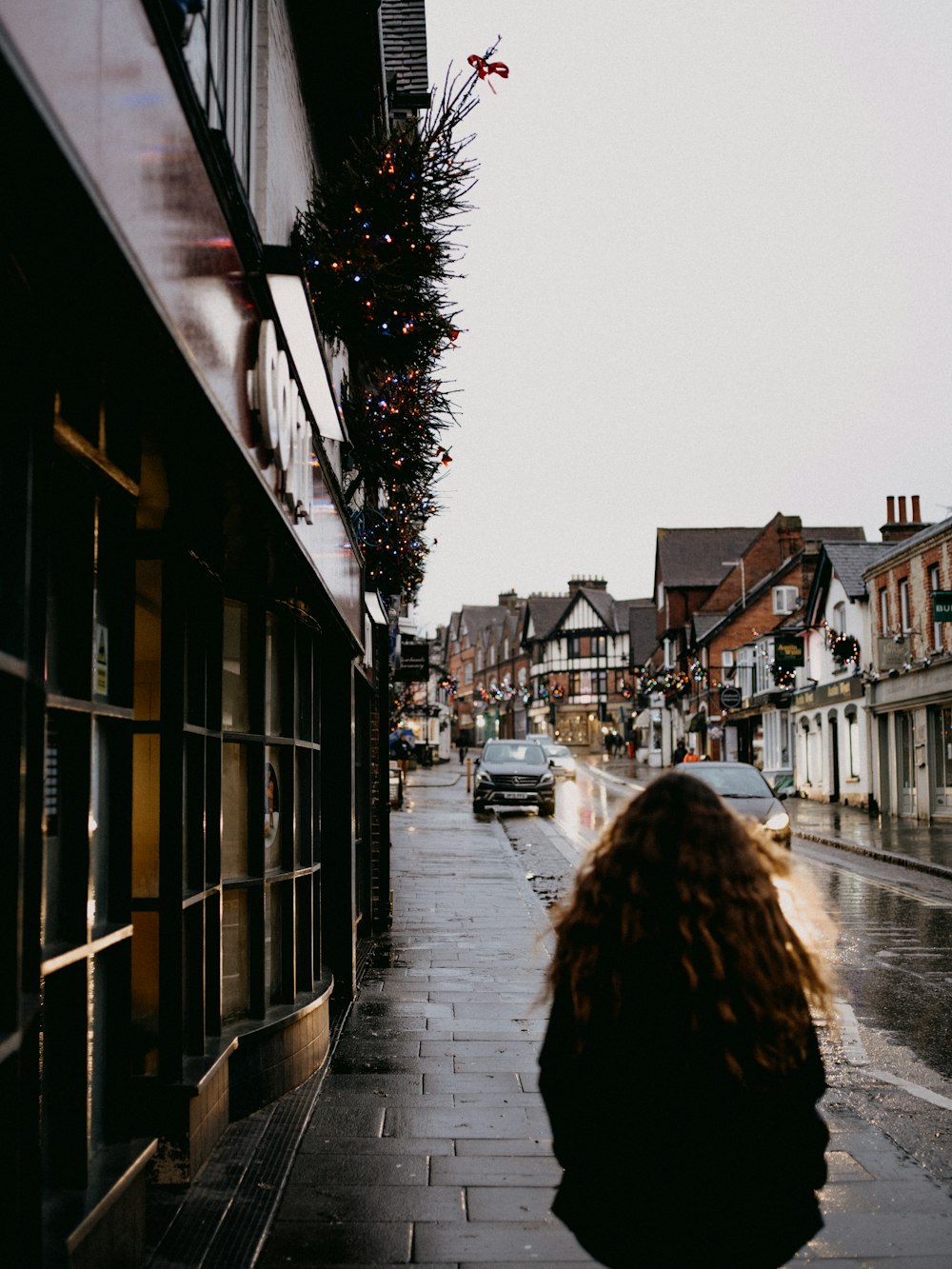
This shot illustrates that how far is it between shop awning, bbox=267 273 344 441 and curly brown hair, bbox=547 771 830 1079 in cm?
235

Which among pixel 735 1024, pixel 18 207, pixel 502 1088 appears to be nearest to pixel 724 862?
pixel 735 1024

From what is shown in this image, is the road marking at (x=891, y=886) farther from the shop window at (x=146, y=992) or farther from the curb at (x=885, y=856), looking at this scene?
the shop window at (x=146, y=992)

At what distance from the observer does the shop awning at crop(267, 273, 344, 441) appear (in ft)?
13.5

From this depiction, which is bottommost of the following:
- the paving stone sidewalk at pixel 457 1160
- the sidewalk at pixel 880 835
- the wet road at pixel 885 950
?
the sidewalk at pixel 880 835

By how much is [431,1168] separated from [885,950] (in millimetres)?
7190

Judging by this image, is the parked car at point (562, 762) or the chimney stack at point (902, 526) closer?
the chimney stack at point (902, 526)

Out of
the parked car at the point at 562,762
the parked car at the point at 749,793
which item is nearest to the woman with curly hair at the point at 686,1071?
the parked car at the point at 749,793

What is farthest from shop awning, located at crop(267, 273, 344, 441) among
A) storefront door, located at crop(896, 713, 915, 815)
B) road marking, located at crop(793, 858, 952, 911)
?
storefront door, located at crop(896, 713, 915, 815)

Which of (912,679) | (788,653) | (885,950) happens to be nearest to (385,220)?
(885,950)

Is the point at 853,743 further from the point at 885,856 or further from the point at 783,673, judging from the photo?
the point at 885,856

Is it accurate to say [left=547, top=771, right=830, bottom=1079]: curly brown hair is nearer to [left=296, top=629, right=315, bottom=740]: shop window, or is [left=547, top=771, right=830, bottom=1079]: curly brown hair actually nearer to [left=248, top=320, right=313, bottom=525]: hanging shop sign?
[left=248, top=320, right=313, bottom=525]: hanging shop sign

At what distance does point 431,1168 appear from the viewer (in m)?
5.07

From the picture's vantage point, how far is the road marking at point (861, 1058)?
6.32 metres

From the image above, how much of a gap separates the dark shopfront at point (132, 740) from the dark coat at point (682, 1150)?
1205 mm
